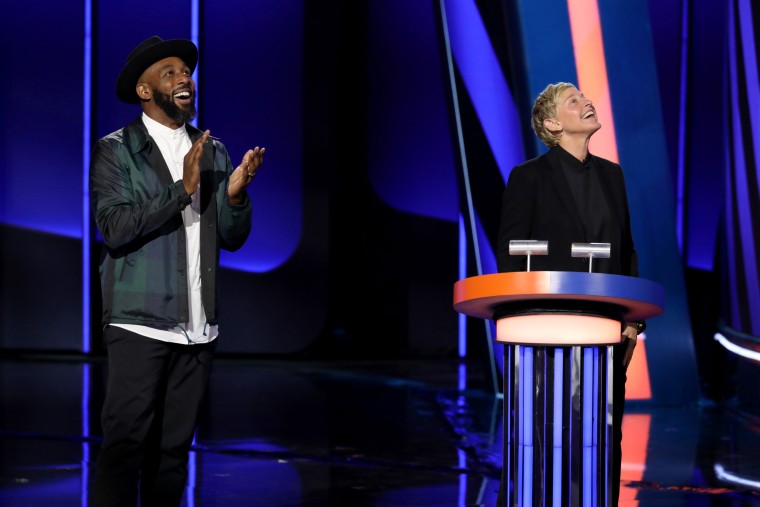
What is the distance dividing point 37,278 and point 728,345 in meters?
7.56

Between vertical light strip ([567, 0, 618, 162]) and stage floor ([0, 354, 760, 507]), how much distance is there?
5.94 ft

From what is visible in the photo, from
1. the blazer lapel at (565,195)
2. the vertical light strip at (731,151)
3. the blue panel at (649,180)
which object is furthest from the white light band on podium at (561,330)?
the vertical light strip at (731,151)

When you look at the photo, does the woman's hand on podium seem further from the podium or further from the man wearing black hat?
the man wearing black hat

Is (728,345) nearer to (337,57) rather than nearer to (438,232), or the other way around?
(438,232)

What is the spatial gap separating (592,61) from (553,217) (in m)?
4.29

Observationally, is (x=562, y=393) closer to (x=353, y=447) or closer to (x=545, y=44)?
(x=353, y=447)

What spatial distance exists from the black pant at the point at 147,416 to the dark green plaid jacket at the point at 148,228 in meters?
0.10

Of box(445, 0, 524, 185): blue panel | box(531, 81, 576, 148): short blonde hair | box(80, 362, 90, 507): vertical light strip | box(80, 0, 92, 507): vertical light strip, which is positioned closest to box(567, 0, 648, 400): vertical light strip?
box(445, 0, 524, 185): blue panel

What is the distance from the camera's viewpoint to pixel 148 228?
9.68ft

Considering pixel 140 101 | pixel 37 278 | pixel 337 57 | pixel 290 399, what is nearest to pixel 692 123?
pixel 337 57

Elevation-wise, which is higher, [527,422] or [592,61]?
[592,61]

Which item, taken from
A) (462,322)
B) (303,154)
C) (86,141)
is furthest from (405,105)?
(86,141)

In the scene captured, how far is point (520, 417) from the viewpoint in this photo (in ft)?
8.27

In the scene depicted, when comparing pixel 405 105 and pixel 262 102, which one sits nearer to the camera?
pixel 262 102
